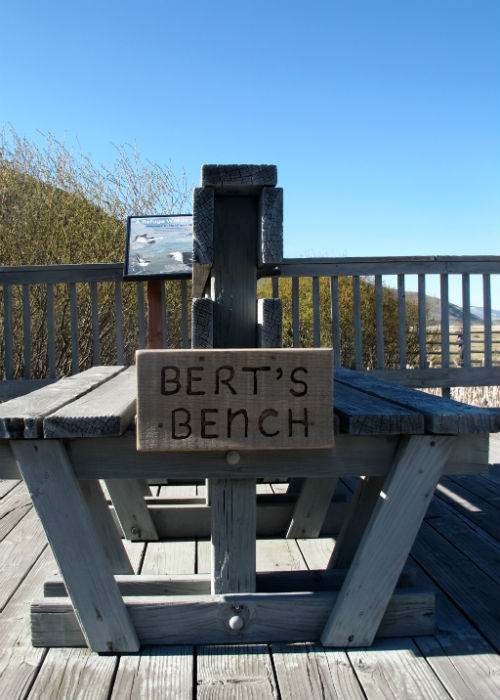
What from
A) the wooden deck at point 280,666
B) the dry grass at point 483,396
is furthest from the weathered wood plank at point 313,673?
the dry grass at point 483,396

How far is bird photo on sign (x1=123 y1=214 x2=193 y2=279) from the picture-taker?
4031 millimetres

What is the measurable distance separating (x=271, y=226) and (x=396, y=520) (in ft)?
2.74

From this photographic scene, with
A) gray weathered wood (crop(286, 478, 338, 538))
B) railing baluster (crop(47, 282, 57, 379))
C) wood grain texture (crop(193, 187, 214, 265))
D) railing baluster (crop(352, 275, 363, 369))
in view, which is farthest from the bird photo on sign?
wood grain texture (crop(193, 187, 214, 265))

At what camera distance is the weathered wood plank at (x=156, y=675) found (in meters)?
1.45

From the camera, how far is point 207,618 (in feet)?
5.44

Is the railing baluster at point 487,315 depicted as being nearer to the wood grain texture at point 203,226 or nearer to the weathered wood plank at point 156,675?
the wood grain texture at point 203,226

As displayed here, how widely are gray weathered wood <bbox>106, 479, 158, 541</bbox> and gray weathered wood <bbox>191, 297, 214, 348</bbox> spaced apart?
97cm

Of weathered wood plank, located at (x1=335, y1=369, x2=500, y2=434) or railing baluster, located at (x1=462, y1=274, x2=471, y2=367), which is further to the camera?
railing baluster, located at (x1=462, y1=274, x2=471, y2=367)

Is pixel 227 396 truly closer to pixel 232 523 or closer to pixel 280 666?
pixel 232 523

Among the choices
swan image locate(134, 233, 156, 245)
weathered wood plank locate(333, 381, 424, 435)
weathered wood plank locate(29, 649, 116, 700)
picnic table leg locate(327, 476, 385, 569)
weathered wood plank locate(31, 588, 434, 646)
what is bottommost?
weathered wood plank locate(29, 649, 116, 700)

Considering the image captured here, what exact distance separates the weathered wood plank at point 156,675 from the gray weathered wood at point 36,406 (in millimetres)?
603

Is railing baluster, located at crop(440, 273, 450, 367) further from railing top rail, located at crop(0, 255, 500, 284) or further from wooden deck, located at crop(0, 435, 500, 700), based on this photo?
wooden deck, located at crop(0, 435, 500, 700)

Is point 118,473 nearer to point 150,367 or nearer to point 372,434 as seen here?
point 150,367

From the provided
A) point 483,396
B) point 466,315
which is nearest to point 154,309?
point 466,315
